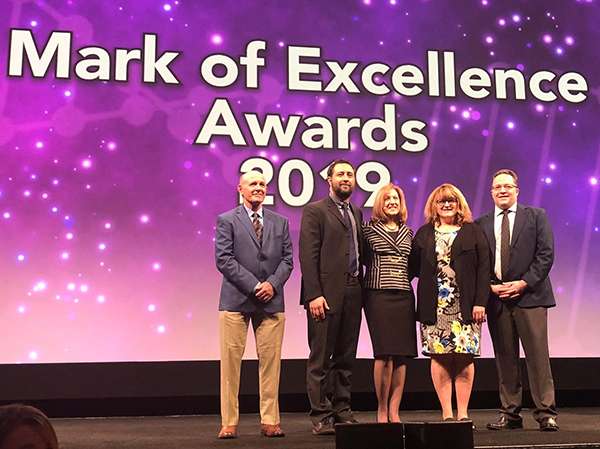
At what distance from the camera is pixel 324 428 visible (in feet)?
11.0

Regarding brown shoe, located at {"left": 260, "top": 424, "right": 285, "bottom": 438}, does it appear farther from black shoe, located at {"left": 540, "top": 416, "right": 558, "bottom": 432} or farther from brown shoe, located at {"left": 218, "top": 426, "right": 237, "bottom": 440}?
black shoe, located at {"left": 540, "top": 416, "right": 558, "bottom": 432}

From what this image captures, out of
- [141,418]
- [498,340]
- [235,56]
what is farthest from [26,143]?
[498,340]

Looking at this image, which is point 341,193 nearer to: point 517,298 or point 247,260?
point 247,260

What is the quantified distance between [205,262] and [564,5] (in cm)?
335

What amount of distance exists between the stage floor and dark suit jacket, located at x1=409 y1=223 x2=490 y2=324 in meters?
0.63

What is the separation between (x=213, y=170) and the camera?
15.4ft

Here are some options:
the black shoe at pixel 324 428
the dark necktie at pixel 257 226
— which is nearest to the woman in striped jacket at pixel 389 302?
the black shoe at pixel 324 428

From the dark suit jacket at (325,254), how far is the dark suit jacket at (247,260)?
13cm

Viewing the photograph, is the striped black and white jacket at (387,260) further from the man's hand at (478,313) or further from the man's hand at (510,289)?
the man's hand at (510,289)

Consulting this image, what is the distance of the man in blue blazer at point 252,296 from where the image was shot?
3.38 meters

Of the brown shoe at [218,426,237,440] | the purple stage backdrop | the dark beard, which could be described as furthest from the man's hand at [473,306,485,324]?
the purple stage backdrop

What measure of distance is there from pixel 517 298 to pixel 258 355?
4.48 ft

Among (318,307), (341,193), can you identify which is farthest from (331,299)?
(341,193)

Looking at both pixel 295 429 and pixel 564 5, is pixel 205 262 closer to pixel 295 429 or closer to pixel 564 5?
pixel 295 429
